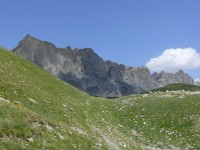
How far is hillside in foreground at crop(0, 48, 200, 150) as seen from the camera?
2500 centimetres

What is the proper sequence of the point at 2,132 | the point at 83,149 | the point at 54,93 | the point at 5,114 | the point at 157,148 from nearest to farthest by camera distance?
1. the point at 2,132
2. the point at 5,114
3. the point at 83,149
4. the point at 157,148
5. the point at 54,93

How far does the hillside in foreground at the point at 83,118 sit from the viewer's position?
984 inches

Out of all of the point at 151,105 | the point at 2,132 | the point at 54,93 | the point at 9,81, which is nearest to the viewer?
the point at 2,132

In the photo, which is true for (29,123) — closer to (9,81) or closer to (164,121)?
(9,81)

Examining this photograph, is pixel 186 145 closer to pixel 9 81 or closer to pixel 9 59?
pixel 9 81

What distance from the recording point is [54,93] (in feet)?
145

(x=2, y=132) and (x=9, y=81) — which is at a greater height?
(x=9, y=81)

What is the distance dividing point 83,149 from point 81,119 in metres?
10.4

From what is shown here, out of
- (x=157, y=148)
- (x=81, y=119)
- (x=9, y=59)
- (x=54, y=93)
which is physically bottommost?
(x=157, y=148)

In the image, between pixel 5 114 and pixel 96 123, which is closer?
pixel 5 114

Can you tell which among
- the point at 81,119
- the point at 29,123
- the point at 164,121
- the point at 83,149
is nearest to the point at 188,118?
the point at 164,121

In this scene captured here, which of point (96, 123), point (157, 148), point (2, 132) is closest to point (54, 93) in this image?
point (96, 123)

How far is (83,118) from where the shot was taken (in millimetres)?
38750

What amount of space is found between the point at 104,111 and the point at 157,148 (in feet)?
41.0
